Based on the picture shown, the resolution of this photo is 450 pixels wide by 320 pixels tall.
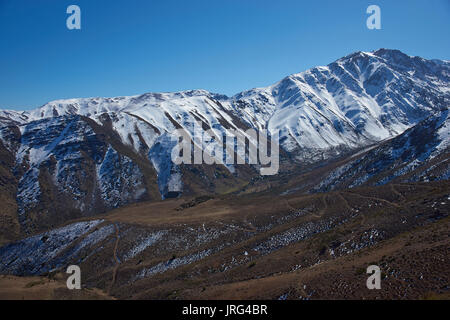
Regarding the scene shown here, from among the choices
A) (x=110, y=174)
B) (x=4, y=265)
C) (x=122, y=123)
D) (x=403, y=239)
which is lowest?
(x=4, y=265)

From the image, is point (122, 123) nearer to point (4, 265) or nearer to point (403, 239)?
point (4, 265)

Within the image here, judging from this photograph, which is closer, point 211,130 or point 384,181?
point 384,181

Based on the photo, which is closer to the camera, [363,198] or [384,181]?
[363,198]

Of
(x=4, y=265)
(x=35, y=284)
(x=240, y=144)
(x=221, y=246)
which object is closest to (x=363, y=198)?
(x=221, y=246)

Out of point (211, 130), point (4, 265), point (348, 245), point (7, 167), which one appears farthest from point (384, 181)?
point (7, 167)

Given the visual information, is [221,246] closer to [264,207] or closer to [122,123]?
[264,207]

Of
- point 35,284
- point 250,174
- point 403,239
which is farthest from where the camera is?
point 250,174

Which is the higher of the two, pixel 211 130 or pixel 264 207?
pixel 211 130

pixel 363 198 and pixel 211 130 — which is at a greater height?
pixel 211 130

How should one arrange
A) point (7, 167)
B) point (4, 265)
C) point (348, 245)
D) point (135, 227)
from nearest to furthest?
point (348, 245), point (135, 227), point (4, 265), point (7, 167)
